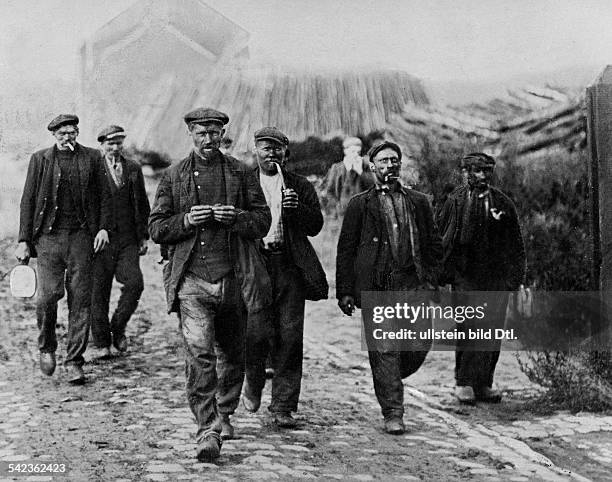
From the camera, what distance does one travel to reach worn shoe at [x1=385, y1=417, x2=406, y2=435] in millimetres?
5527

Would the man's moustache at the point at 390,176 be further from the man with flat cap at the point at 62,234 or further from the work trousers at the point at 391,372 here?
the man with flat cap at the point at 62,234

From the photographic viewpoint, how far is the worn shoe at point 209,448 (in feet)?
15.9

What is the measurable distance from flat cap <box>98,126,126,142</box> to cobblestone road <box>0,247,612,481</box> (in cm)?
123

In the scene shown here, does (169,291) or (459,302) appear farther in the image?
(459,302)

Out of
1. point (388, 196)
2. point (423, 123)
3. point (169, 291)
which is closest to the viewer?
point (169, 291)

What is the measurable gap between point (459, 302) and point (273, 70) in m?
2.00

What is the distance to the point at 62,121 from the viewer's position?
6.20 m

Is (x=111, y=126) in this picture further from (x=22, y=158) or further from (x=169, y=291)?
(x=169, y=291)

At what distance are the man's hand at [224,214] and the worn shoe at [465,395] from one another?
85.9 inches

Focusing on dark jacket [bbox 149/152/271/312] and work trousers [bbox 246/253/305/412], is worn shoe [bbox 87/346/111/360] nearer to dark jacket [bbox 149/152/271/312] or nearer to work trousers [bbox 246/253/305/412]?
work trousers [bbox 246/253/305/412]

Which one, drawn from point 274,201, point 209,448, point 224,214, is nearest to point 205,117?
point 224,214

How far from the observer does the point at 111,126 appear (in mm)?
6684

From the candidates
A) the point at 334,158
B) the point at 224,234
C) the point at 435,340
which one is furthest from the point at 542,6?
the point at 224,234

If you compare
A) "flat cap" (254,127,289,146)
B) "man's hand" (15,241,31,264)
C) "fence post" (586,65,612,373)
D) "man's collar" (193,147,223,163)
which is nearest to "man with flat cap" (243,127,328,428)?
"flat cap" (254,127,289,146)
